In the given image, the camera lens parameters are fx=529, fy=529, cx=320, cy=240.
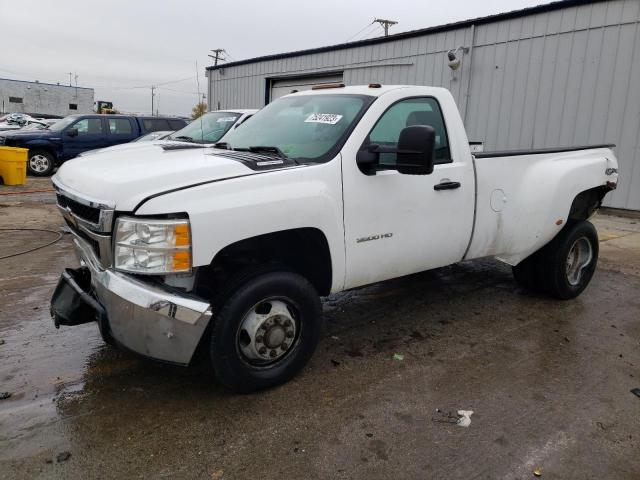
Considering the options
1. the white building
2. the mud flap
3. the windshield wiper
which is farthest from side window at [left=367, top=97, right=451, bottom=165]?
the white building

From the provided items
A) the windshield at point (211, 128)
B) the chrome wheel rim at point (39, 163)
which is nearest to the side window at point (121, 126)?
the chrome wheel rim at point (39, 163)

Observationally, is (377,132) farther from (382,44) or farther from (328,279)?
(382,44)

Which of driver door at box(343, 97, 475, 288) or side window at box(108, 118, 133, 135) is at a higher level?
side window at box(108, 118, 133, 135)

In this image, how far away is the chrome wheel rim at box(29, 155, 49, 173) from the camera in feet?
49.3

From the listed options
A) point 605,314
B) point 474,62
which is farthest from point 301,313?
point 474,62

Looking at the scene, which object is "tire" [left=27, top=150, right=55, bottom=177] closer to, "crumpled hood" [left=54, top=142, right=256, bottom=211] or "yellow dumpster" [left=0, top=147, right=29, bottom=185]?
"yellow dumpster" [left=0, top=147, right=29, bottom=185]

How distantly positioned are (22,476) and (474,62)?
12.5m

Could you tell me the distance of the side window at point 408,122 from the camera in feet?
12.3

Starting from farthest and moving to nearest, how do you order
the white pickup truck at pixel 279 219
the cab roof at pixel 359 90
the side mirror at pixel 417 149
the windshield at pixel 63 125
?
1. the windshield at pixel 63 125
2. the cab roof at pixel 359 90
3. the side mirror at pixel 417 149
4. the white pickup truck at pixel 279 219

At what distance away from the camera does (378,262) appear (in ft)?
12.1

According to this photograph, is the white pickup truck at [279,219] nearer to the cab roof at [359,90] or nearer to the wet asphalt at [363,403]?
the cab roof at [359,90]

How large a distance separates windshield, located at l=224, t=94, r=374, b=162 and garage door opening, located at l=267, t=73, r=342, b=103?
42.8 ft

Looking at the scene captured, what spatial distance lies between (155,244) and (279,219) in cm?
72

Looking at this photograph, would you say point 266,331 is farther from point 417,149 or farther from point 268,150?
point 417,149
